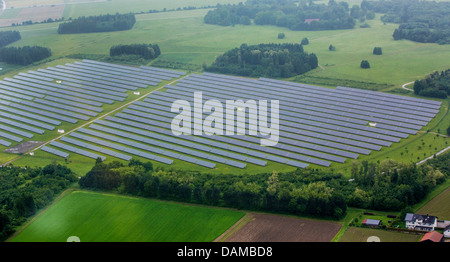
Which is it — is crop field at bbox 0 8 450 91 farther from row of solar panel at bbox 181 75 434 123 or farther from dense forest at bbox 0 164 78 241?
dense forest at bbox 0 164 78 241

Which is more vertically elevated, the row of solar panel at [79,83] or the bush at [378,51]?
the bush at [378,51]

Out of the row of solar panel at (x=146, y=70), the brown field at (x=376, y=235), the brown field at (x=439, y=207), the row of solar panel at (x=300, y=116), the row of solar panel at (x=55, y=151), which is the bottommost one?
the brown field at (x=376, y=235)

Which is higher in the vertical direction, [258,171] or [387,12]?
[387,12]

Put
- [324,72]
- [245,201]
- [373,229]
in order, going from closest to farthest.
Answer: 1. [373,229]
2. [245,201]
3. [324,72]

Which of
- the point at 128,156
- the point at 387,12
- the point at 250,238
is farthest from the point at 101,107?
the point at 387,12

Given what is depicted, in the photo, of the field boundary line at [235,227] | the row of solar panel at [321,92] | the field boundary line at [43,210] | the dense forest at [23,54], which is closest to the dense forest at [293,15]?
the row of solar panel at [321,92]

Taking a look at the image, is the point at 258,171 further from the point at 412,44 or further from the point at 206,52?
the point at 412,44

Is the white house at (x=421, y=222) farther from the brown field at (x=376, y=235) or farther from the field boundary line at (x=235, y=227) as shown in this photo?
the field boundary line at (x=235, y=227)
